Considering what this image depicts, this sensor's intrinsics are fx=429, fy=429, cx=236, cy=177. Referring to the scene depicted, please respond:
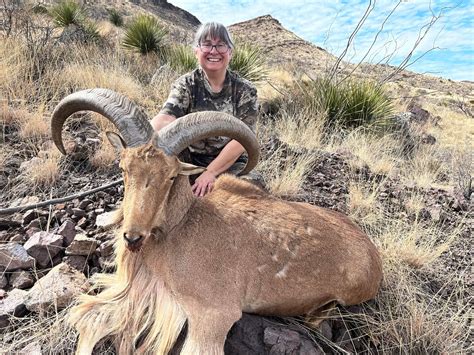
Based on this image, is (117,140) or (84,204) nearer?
(117,140)

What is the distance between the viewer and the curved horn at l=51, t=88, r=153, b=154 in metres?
2.90

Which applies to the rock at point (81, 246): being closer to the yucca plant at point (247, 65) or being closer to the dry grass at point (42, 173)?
the dry grass at point (42, 173)

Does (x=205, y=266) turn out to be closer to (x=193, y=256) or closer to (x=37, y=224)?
(x=193, y=256)

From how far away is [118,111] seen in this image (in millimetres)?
2994

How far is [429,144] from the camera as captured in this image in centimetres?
1030

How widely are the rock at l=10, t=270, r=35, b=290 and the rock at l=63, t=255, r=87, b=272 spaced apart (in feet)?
1.01

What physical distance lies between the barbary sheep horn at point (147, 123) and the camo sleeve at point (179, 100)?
1433 millimetres

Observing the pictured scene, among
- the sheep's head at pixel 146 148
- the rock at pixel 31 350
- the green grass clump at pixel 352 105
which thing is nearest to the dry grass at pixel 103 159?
the sheep's head at pixel 146 148

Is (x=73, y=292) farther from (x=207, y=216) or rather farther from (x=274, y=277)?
(x=274, y=277)

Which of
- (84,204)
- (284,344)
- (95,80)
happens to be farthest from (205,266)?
(95,80)

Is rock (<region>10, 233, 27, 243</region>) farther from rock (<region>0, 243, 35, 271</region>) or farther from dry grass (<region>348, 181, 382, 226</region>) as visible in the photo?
dry grass (<region>348, 181, 382, 226</region>)

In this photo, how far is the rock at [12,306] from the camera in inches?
126

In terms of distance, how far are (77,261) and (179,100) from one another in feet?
6.64

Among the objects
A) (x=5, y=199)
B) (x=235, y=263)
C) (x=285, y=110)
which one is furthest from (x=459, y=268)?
(x=285, y=110)
